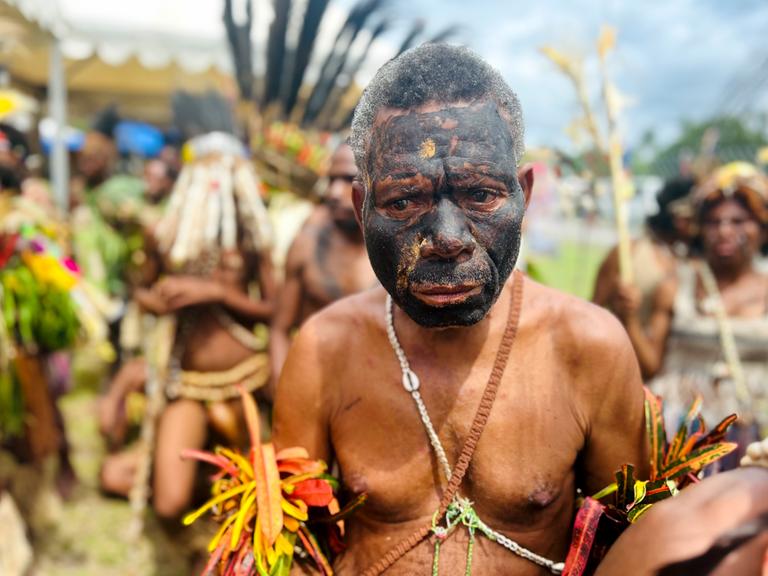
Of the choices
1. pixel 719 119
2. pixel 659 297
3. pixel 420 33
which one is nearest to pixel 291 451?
pixel 659 297

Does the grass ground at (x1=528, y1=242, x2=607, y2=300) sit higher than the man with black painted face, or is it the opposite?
the man with black painted face

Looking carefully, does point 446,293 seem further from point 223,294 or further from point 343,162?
point 223,294

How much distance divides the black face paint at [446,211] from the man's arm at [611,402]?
35 cm

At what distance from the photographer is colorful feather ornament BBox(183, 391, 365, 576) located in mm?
1735

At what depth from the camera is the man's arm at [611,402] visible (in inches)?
69.6

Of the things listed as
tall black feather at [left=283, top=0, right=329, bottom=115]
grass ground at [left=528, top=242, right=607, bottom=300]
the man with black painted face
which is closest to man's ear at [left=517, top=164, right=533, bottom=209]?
the man with black painted face

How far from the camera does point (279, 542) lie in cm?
175

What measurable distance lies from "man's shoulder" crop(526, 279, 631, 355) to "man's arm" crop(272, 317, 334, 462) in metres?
0.57

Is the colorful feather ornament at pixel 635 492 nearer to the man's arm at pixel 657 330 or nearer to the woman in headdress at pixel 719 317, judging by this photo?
the woman in headdress at pixel 719 317

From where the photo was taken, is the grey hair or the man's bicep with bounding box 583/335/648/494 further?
the man's bicep with bounding box 583/335/648/494

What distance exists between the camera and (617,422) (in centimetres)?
178

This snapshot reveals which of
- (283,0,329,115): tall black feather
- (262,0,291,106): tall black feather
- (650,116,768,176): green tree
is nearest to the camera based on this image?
(283,0,329,115): tall black feather

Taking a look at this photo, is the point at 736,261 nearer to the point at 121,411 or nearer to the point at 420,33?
the point at 420,33

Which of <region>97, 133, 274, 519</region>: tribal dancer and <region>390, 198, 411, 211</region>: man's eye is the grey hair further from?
<region>97, 133, 274, 519</region>: tribal dancer
